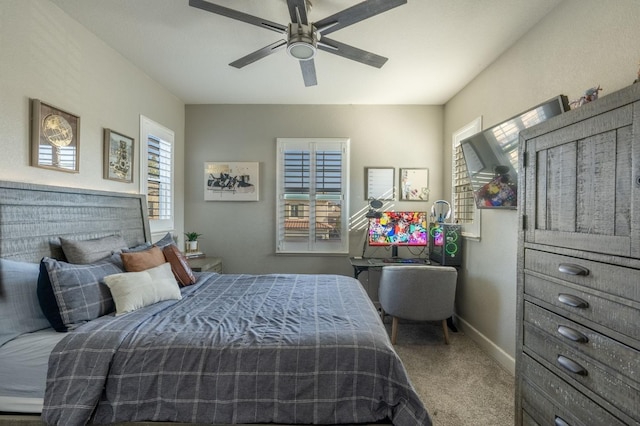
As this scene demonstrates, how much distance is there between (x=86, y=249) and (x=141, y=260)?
1.12ft

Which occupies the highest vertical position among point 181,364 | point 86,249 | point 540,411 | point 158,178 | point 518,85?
point 518,85

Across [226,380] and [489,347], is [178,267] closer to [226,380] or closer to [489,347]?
[226,380]

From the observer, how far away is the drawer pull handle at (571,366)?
114cm

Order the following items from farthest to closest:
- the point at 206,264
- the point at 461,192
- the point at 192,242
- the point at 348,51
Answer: the point at 192,242
the point at 461,192
the point at 206,264
the point at 348,51

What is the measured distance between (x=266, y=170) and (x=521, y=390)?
11.1 ft

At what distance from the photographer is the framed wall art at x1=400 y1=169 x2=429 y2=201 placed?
389 cm

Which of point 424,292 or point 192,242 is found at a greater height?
point 192,242

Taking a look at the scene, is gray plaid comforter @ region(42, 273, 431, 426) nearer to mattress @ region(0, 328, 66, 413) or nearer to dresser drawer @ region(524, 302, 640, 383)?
mattress @ region(0, 328, 66, 413)

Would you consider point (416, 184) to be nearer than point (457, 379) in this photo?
No

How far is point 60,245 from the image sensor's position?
1967mm

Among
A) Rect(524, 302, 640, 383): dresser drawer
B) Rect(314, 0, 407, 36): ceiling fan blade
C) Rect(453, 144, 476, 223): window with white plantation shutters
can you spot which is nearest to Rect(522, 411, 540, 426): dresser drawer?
Rect(524, 302, 640, 383): dresser drawer

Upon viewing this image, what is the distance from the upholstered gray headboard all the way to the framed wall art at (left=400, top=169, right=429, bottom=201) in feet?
10.6

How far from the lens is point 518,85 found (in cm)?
240

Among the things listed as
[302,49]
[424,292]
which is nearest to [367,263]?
[424,292]
